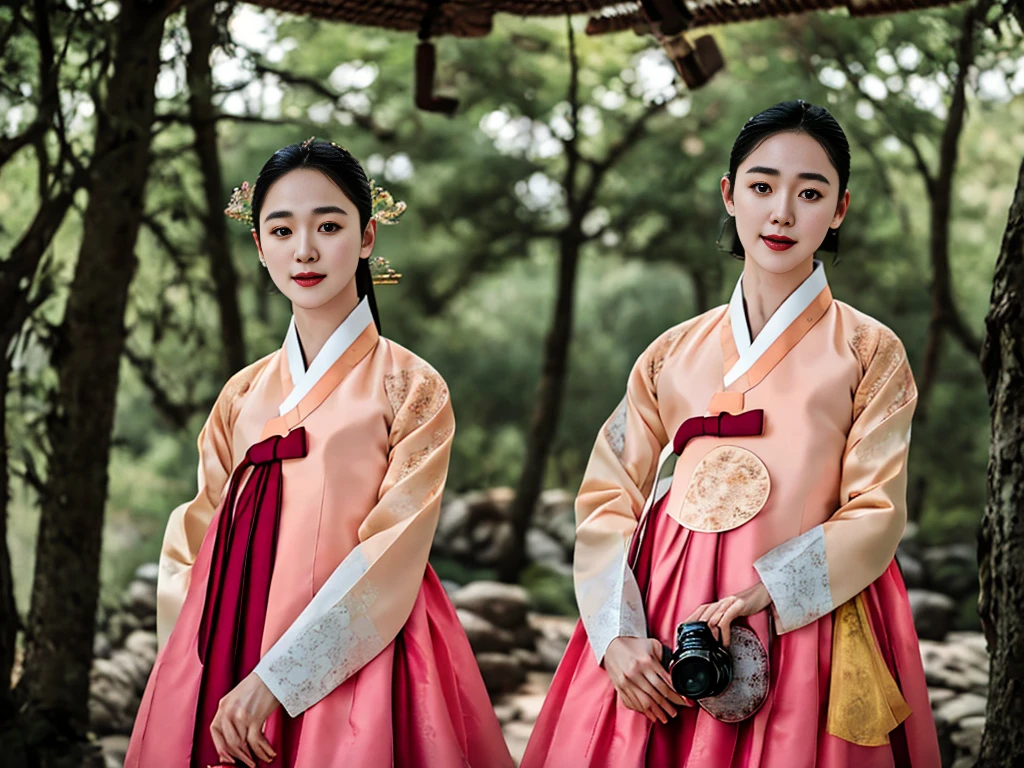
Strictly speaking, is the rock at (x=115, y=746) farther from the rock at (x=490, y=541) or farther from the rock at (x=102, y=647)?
the rock at (x=490, y=541)

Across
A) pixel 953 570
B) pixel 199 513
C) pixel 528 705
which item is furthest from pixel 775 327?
pixel 953 570

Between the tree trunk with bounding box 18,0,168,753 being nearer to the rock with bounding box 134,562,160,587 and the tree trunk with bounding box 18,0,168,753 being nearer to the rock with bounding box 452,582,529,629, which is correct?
the rock with bounding box 452,582,529,629

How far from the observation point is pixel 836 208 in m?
2.54

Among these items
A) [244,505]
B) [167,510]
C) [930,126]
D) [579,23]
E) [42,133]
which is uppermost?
[579,23]

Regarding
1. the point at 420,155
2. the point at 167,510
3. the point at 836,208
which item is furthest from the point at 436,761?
the point at 420,155

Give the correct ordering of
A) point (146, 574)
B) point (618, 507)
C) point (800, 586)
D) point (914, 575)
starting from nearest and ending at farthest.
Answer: point (800, 586)
point (618, 507)
point (146, 574)
point (914, 575)

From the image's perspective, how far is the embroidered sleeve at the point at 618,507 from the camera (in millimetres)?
2504

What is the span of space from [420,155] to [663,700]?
Result: 25.3 feet

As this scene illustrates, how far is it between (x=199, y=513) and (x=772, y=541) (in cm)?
135

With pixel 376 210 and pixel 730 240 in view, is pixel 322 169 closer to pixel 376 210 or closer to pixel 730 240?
pixel 376 210

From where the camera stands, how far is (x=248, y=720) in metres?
2.42

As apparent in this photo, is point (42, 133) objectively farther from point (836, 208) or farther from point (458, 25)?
point (836, 208)

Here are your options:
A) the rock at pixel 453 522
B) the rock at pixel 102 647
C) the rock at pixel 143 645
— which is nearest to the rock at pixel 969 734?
the rock at pixel 143 645

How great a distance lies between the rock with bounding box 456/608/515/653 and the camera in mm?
7234
